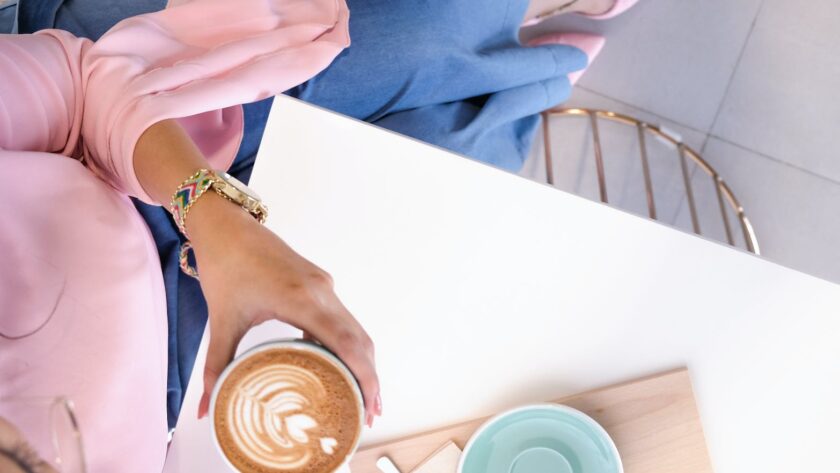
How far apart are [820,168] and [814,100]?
14 cm

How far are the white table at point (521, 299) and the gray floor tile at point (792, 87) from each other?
2.68 ft

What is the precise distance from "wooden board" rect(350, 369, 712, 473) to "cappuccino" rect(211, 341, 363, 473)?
27cm

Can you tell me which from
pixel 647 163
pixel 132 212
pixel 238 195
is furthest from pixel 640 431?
pixel 647 163

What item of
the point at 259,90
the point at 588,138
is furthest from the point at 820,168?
the point at 259,90

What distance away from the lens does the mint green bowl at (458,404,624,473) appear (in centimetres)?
80

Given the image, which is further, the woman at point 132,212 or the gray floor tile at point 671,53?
the gray floor tile at point 671,53

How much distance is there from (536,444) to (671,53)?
1.08 metres

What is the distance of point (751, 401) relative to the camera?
2.80ft

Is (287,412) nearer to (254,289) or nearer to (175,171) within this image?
(254,289)

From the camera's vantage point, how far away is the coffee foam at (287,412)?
0.61m

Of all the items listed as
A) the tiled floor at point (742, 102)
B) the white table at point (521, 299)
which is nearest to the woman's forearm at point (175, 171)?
the white table at point (521, 299)

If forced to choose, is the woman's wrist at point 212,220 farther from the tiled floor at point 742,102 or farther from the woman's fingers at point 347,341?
the tiled floor at point 742,102

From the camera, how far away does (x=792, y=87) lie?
5.04 ft

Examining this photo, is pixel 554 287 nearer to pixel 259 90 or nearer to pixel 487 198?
pixel 487 198
